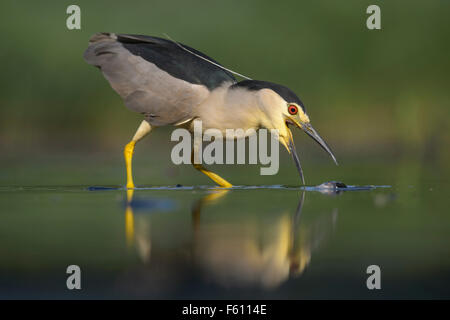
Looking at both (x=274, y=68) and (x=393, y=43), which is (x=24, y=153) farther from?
(x=393, y=43)

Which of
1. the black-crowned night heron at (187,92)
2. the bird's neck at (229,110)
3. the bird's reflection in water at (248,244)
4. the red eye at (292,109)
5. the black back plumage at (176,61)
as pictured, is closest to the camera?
the bird's reflection in water at (248,244)

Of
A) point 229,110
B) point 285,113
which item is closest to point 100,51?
point 229,110

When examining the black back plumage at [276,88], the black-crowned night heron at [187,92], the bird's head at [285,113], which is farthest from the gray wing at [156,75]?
the bird's head at [285,113]

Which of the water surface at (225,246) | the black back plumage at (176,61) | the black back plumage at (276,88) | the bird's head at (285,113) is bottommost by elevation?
the water surface at (225,246)

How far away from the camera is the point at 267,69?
553 inches

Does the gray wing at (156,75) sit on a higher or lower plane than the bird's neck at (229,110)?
higher

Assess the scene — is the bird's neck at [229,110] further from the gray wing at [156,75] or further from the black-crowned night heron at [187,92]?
the gray wing at [156,75]

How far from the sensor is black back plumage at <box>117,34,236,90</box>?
23.9 ft

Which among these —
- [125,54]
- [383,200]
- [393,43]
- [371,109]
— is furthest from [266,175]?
[393,43]

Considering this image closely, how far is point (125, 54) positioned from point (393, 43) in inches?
317

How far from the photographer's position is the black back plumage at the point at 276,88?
6.93 metres

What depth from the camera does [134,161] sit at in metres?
12.7

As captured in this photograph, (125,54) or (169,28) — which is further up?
(169,28)

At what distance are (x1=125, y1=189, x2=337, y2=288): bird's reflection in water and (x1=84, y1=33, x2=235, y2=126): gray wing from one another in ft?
6.92
